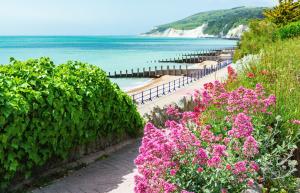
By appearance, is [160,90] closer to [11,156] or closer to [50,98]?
[50,98]

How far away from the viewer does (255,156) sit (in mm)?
3939

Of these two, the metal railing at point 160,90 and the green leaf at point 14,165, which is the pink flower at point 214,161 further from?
the metal railing at point 160,90

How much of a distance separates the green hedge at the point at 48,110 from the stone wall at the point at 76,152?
0.18 meters

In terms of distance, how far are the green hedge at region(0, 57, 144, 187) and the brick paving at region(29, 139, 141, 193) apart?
0.61 meters

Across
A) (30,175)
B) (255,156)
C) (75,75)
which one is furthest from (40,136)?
(255,156)

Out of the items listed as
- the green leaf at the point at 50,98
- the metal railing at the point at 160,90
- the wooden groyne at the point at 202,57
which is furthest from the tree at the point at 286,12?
the green leaf at the point at 50,98

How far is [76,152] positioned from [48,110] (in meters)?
1.79

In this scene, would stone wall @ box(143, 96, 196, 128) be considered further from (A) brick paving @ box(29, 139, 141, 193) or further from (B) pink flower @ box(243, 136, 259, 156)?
(B) pink flower @ box(243, 136, 259, 156)

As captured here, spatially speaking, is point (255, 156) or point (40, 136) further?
point (40, 136)

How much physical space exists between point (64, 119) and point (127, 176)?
1877 mm

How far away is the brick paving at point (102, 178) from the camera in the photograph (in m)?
5.10

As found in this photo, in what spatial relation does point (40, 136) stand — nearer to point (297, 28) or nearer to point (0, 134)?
point (0, 134)

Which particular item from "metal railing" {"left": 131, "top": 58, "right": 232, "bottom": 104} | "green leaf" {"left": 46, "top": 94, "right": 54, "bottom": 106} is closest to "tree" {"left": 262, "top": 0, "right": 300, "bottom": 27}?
"metal railing" {"left": 131, "top": 58, "right": 232, "bottom": 104}

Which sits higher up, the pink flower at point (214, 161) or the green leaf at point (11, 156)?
the pink flower at point (214, 161)
